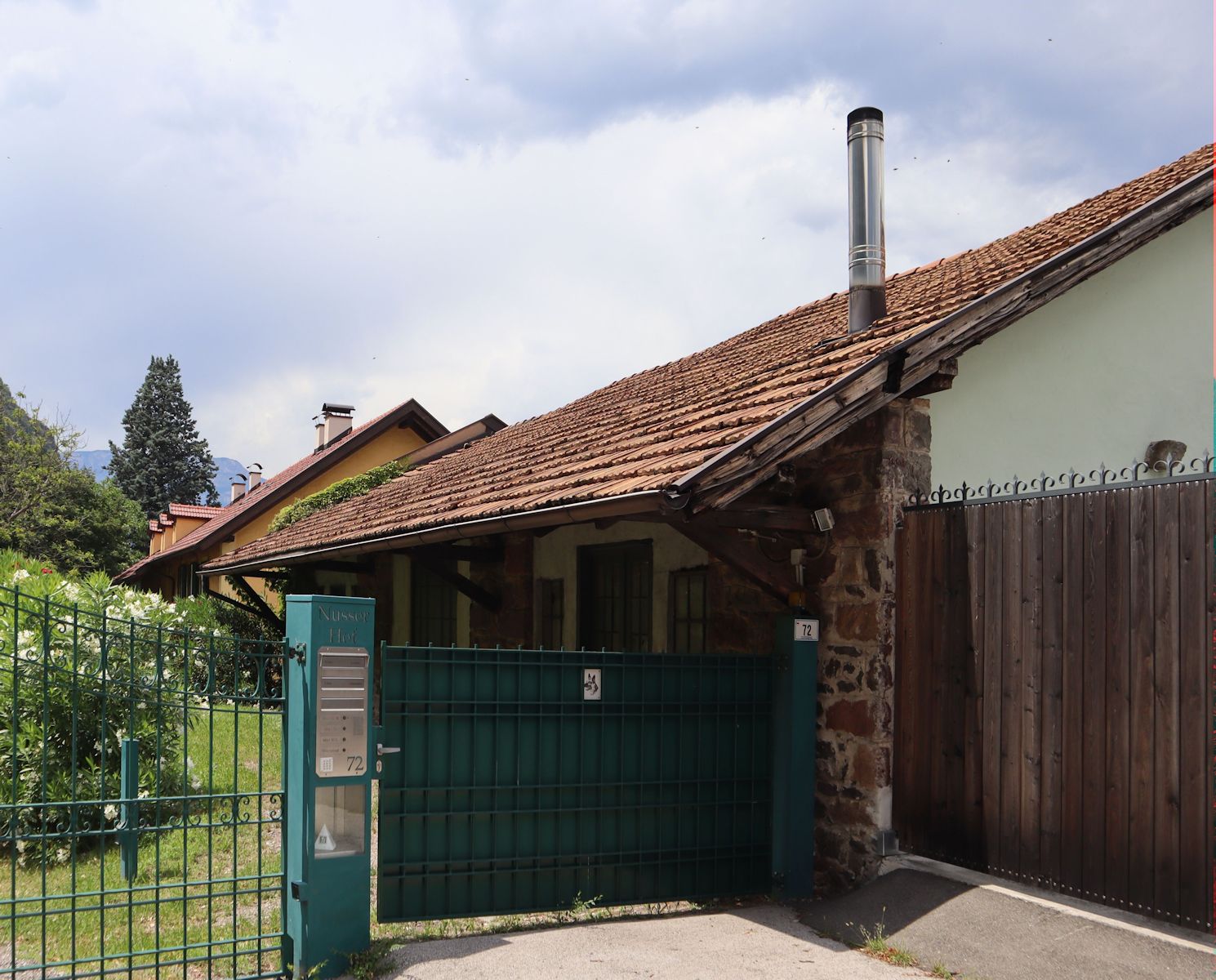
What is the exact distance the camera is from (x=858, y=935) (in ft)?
17.2

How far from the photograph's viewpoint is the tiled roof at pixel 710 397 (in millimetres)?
6289

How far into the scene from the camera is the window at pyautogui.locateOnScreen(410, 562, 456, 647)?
1277 cm

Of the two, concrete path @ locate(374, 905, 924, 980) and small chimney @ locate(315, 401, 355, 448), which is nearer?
concrete path @ locate(374, 905, 924, 980)

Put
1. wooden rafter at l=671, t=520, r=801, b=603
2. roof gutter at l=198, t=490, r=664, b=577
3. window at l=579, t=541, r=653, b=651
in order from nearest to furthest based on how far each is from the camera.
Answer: roof gutter at l=198, t=490, r=664, b=577 → wooden rafter at l=671, t=520, r=801, b=603 → window at l=579, t=541, r=653, b=651

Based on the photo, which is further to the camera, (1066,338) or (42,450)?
(42,450)

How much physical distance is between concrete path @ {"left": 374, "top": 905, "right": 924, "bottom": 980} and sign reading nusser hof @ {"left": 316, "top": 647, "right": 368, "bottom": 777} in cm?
93

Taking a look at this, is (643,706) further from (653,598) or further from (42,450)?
(42,450)

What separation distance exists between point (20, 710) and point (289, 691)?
3608 mm

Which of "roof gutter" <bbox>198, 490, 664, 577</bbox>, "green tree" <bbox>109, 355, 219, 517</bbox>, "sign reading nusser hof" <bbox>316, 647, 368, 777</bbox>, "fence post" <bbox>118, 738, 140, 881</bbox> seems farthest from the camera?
"green tree" <bbox>109, 355, 219, 517</bbox>

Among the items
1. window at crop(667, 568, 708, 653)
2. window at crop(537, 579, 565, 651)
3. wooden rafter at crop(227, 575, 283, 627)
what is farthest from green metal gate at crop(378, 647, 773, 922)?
wooden rafter at crop(227, 575, 283, 627)

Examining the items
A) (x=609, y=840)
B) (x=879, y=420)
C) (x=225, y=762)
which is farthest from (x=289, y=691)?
(x=225, y=762)

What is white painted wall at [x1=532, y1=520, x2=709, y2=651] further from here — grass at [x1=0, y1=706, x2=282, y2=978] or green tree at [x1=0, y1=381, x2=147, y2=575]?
green tree at [x1=0, y1=381, x2=147, y2=575]

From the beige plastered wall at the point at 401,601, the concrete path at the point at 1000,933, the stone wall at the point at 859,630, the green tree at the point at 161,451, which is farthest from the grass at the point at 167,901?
the green tree at the point at 161,451

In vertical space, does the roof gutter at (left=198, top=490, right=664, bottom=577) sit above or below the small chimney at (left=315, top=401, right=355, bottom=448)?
below
